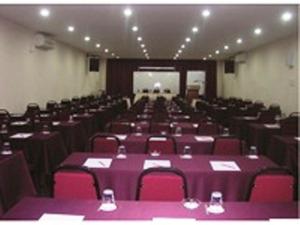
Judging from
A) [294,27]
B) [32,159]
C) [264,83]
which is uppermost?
[294,27]

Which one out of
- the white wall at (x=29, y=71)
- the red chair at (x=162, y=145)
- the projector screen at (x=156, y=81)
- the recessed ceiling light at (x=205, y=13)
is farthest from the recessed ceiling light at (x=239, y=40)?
the projector screen at (x=156, y=81)

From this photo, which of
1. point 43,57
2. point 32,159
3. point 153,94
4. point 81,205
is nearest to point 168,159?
point 81,205

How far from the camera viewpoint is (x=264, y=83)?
16.3m

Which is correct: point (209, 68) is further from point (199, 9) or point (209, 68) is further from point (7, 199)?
point (7, 199)

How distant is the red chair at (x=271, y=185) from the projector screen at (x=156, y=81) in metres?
24.1

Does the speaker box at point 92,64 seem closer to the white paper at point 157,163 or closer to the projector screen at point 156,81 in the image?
the projector screen at point 156,81

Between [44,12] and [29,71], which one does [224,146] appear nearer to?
[44,12]

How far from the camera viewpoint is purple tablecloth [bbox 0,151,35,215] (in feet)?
12.9

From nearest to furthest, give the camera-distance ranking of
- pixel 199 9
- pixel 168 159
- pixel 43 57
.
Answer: pixel 168 159, pixel 199 9, pixel 43 57

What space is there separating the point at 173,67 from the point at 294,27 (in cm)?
1613

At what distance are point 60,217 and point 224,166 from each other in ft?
7.12

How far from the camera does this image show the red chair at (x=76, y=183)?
349 centimetres

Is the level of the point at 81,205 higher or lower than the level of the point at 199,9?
lower

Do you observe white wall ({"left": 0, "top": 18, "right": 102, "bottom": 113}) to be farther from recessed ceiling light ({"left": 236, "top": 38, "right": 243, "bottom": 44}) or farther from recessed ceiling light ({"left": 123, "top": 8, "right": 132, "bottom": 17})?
recessed ceiling light ({"left": 236, "top": 38, "right": 243, "bottom": 44})
